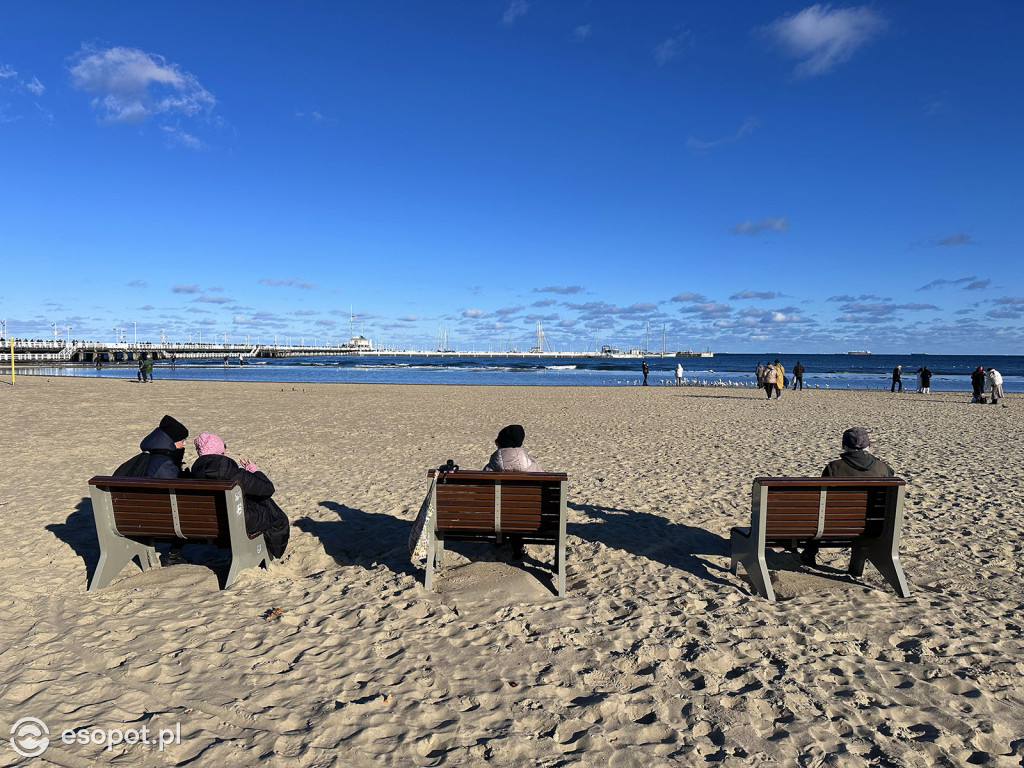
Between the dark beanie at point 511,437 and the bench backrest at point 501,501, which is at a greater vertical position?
the dark beanie at point 511,437

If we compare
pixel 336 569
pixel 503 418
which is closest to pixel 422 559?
pixel 336 569

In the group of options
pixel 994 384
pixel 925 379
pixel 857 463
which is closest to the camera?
pixel 857 463

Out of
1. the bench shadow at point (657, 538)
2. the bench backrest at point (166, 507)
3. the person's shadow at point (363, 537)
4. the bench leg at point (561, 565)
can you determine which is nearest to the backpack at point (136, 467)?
the bench backrest at point (166, 507)

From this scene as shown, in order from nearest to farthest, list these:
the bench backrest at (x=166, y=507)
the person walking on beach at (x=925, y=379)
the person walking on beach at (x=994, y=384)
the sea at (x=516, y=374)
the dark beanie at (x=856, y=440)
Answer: the bench backrest at (x=166, y=507) < the dark beanie at (x=856, y=440) < the person walking on beach at (x=994, y=384) < the person walking on beach at (x=925, y=379) < the sea at (x=516, y=374)

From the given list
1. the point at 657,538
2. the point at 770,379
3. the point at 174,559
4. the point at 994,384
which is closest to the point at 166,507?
the point at 174,559

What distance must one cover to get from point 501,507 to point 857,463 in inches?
117

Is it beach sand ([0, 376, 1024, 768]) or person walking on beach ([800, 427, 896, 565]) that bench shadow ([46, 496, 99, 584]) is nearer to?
beach sand ([0, 376, 1024, 768])

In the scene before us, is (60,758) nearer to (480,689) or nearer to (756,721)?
(480,689)

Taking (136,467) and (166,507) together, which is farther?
(136,467)

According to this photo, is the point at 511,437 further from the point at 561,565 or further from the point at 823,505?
the point at 823,505

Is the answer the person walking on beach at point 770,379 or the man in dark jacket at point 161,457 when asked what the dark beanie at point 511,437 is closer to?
the man in dark jacket at point 161,457

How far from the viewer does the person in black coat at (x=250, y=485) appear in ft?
15.5

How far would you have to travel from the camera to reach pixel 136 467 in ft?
16.8

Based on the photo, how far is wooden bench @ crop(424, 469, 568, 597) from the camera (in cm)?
470
